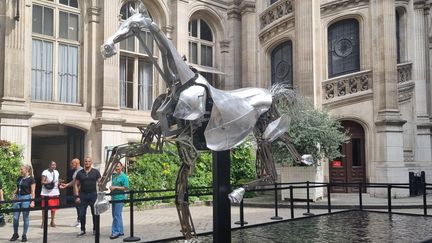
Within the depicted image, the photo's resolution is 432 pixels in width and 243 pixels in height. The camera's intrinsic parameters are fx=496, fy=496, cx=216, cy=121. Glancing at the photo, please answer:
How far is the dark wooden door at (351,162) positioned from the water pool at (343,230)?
9284mm

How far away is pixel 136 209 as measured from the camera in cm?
1717

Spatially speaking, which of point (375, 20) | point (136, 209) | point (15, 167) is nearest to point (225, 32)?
point (375, 20)

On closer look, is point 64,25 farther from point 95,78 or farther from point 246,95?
point 246,95

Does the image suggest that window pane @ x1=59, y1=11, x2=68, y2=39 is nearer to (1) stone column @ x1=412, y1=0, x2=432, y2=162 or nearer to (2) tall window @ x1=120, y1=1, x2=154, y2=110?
(2) tall window @ x1=120, y1=1, x2=154, y2=110

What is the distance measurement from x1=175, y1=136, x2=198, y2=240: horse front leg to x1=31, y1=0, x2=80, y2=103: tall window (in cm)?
1279

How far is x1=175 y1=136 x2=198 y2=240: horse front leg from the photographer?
7642 millimetres

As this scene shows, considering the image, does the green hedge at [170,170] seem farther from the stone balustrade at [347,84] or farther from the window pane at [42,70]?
the window pane at [42,70]

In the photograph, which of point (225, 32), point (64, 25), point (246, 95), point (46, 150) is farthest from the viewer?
point (225, 32)

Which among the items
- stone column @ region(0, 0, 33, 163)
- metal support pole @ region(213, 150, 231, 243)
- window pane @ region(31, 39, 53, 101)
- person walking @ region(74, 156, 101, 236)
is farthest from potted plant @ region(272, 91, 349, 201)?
metal support pole @ region(213, 150, 231, 243)

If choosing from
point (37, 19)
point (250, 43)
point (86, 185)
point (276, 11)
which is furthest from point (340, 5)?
point (86, 185)

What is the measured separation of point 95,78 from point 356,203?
11.3 m

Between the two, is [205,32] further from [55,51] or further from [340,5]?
[55,51]

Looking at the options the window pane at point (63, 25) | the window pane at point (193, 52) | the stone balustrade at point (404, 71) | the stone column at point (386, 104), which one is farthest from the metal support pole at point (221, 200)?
the window pane at point (193, 52)

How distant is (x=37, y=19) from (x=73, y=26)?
1563 millimetres
